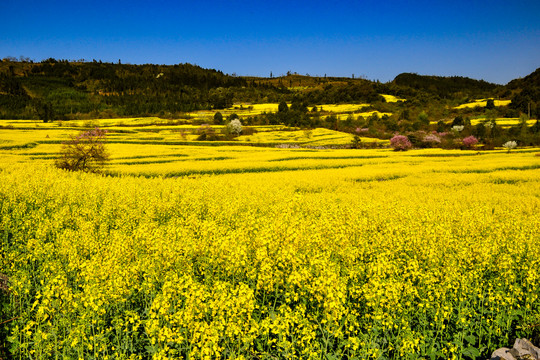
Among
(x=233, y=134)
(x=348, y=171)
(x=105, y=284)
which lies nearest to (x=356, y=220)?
(x=105, y=284)

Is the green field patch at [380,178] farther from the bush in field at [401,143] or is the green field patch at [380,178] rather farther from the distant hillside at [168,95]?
the distant hillside at [168,95]

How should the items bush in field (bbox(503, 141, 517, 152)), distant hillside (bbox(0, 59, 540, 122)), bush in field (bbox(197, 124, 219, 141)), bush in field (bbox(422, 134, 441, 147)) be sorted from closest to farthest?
bush in field (bbox(503, 141, 517, 152))
bush in field (bbox(422, 134, 441, 147))
bush in field (bbox(197, 124, 219, 141))
distant hillside (bbox(0, 59, 540, 122))

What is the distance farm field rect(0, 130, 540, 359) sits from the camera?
4938mm

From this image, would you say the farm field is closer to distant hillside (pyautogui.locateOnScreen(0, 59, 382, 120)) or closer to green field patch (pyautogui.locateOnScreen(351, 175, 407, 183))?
green field patch (pyautogui.locateOnScreen(351, 175, 407, 183))

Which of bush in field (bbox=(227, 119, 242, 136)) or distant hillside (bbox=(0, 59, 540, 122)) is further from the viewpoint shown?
distant hillside (bbox=(0, 59, 540, 122))

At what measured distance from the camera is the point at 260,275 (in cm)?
623

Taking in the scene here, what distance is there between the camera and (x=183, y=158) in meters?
37.7

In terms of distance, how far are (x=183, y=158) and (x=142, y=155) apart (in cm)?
514

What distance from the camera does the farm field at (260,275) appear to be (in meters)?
4.94

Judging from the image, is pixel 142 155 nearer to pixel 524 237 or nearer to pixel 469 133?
pixel 524 237

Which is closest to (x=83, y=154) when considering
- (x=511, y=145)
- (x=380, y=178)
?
(x=380, y=178)

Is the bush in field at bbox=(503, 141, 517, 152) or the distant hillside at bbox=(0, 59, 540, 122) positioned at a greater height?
the distant hillside at bbox=(0, 59, 540, 122)

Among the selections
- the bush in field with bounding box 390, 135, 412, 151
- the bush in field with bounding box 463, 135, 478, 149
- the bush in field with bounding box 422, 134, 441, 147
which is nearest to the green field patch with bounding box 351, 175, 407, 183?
the bush in field with bounding box 390, 135, 412, 151

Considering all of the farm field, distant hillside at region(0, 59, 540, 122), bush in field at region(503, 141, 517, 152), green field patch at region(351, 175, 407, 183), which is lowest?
green field patch at region(351, 175, 407, 183)
